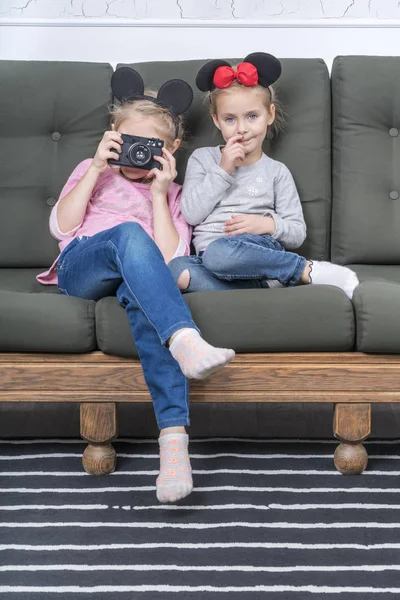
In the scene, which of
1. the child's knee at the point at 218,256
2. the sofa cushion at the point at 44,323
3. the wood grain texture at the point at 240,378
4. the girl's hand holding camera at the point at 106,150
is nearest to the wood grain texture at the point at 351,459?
the wood grain texture at the point at 240,378

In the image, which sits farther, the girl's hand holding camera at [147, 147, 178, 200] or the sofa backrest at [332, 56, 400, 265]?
the sofa backrest at [332, 56, 400, 265]

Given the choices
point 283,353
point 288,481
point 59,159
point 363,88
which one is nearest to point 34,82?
point 59,159

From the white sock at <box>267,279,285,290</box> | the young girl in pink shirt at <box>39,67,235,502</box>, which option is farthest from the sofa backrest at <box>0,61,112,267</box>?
the white sock at <box>267,279,285,290</box>

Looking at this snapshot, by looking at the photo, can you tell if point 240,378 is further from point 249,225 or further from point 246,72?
point 246,72

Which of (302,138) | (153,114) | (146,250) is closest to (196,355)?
(146,250)

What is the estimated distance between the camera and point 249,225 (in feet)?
5.82

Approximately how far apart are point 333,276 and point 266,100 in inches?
19.6

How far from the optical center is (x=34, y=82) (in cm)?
209

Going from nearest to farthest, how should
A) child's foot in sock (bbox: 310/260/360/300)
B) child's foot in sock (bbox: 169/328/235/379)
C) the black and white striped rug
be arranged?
the black and white striped rug < child's foot in sock (bbox: 169/328/235/379) < child's foot in sock (bbox: 310/260/360/300)

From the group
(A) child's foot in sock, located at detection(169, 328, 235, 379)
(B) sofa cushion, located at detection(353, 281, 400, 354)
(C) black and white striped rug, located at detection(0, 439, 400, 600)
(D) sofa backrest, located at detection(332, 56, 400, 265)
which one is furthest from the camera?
(D) sofa backrest, located at detection(332, 56, 400, 265)

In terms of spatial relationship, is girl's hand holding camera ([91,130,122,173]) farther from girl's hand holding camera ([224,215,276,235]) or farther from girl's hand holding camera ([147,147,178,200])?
girl's hand holding camera ([224,215,276,235])

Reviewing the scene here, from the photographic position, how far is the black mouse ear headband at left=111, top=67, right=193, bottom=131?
6.17ft

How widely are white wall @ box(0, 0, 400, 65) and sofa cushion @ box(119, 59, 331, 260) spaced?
1.17 feet

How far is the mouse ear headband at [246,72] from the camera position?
182cm
